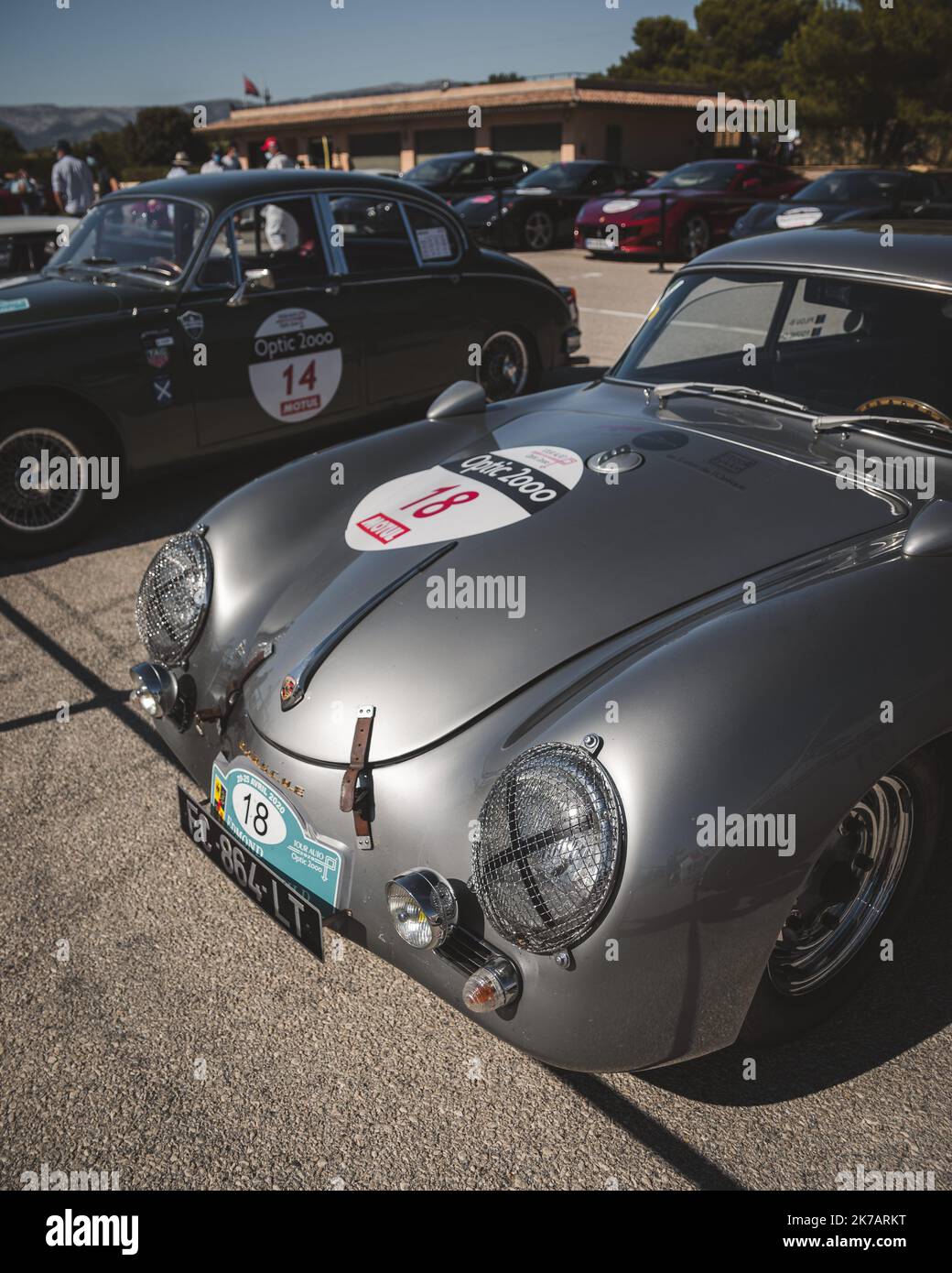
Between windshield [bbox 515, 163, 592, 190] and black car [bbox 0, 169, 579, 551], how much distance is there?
10898 millimetres

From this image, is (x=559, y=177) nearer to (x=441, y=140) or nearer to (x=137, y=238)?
(x=137, y=238)

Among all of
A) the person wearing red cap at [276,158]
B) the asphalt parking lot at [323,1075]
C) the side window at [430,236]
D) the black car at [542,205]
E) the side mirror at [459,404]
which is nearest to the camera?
the asphalt parking lot at [323,1075]

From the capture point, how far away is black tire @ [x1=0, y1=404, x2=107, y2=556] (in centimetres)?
467

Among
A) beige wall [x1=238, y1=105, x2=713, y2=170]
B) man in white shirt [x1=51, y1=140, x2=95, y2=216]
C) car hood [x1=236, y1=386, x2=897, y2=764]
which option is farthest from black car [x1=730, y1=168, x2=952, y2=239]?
beige wall [x1=238, y1=105, x2=713, y2=170]

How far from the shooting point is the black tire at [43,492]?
4.67 m

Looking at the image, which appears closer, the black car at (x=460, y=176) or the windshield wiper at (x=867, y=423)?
the windshield wiper at (x=867, y=423)

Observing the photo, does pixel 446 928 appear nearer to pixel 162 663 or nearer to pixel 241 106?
pixel 162 663

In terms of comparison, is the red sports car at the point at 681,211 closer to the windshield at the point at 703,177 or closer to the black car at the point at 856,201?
the windshield at the point at 703,177

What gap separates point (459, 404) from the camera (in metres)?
3.49

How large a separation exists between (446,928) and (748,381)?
79.7 inches

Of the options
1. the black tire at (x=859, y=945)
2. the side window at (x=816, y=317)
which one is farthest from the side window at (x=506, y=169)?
the black tire at (x=859, y=945)

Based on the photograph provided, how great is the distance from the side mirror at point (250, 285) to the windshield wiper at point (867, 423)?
327 centimetres

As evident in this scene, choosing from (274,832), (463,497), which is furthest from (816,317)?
(274,832)

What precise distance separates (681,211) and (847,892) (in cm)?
1282
